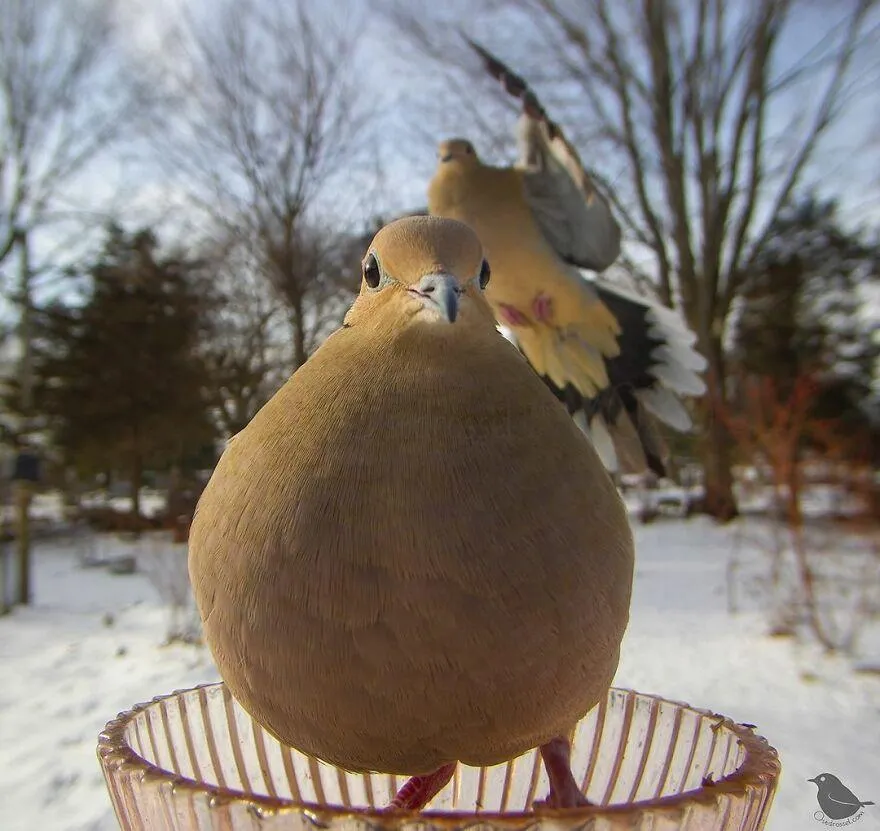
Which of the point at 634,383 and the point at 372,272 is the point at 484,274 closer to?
the point at 372,272

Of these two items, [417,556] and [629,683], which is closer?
[417,556]

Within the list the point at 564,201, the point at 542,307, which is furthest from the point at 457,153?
the point at 542,307

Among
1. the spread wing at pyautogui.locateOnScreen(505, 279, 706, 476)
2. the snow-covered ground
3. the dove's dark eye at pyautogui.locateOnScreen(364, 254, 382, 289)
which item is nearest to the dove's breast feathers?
the dove's dark eye at pyautogui.locateOnScreen(364, 254, 382, 289)

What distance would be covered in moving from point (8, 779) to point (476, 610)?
8.76ft

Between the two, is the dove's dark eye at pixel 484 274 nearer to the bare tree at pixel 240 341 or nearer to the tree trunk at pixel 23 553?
the bare tree at pixel 240 341

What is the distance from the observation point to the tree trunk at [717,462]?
8.80 meters

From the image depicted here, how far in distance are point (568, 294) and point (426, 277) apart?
1.35 meters

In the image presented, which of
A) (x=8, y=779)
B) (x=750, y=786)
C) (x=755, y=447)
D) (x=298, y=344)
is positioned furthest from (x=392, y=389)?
(x=755, y=447)

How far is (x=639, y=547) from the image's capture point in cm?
741

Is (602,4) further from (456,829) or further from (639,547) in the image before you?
(456,829)

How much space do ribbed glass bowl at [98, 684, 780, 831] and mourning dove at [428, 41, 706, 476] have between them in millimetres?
784

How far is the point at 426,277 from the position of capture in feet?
2.35

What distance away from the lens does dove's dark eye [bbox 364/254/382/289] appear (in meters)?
0.79

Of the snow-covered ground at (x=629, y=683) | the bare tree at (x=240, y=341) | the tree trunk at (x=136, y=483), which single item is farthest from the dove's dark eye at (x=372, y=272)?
the tree trunk at (x=136, y=483)
